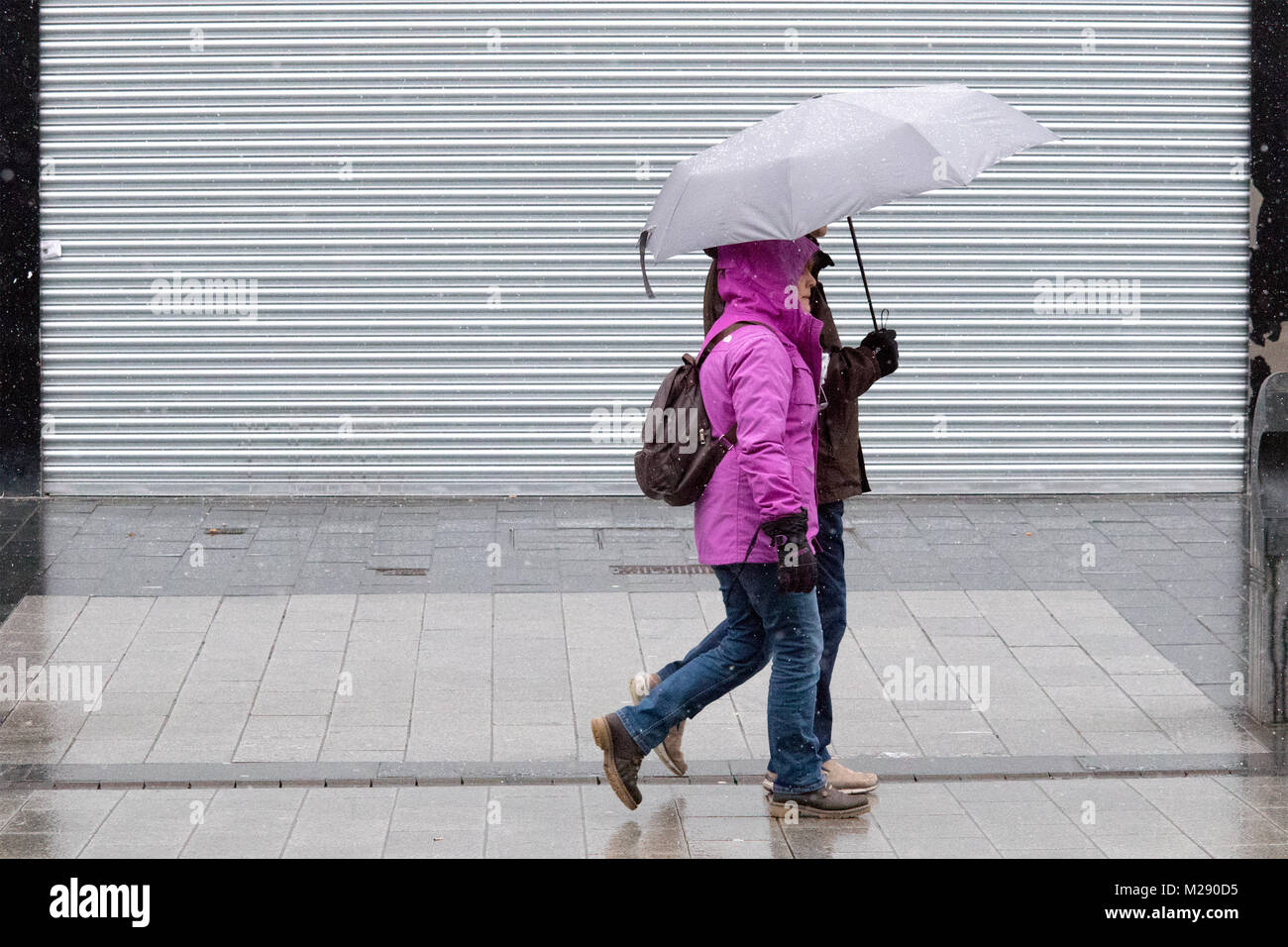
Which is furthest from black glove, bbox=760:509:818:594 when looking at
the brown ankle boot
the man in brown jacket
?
the brown ankle boot

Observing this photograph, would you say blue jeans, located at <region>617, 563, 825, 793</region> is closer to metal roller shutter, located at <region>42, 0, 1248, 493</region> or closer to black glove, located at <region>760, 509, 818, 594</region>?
black glove, located at <region>760, 509, 818, 594</region>

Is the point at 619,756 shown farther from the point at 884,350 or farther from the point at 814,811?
the point at 884,350

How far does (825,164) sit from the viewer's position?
538 cm

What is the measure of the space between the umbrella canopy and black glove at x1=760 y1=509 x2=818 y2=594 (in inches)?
34.4

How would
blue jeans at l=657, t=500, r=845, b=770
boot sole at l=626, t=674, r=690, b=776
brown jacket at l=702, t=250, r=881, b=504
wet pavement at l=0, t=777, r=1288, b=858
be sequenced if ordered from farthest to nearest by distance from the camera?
boot sole at l=626, t=674, r=690, b=776, blue jeans at l=657, t=500, r=845, b=770, brown jacket at l=702, t=250, r=881, b=504, wet pavement at l=0, t=777, r=1288, b=858

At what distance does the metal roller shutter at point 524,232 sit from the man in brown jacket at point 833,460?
4659 millimetres

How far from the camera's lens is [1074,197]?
10.7 meters

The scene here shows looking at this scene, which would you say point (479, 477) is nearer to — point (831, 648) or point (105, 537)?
point (105, 537)

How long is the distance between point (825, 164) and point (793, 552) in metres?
1.20

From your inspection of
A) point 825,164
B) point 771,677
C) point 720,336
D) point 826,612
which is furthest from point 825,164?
point 771,677

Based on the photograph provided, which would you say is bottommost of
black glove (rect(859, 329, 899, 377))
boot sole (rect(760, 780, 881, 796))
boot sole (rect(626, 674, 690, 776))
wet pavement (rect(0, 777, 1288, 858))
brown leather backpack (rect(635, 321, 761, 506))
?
wet pavement (rect(0, 777, 1288, 858))

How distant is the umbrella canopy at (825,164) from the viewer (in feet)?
17.3

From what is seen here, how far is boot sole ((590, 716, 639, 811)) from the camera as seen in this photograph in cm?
572
